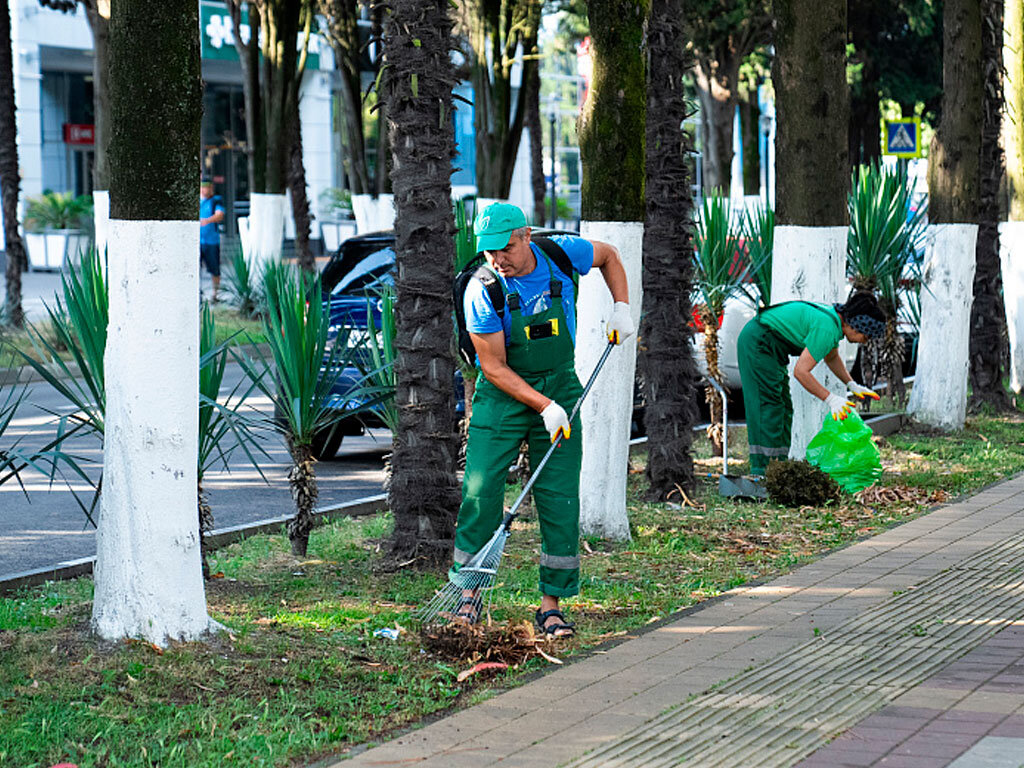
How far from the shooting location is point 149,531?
565 centimetres

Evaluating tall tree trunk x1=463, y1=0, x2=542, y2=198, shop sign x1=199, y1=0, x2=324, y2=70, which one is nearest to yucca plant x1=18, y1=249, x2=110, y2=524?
tall tree trunk x1=463, y1=0, x2=542, y2=198

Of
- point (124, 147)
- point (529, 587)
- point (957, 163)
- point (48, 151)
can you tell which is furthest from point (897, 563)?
point (48, 151)

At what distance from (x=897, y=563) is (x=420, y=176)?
3.12 meters

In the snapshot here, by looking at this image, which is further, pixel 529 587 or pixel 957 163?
pixel 957 163

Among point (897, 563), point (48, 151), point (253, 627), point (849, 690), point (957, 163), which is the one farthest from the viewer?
point (48, 151)

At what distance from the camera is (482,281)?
5.94 m

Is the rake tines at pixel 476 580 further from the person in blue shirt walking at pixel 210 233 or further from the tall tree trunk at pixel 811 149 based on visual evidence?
the person in blue shirt walking at pixel 210 233

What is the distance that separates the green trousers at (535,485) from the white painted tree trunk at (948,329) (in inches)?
298

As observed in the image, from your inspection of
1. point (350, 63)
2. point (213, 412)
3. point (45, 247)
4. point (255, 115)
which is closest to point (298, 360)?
point (213, 412)

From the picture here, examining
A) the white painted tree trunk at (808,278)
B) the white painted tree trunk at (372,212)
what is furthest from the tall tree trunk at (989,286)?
the white painted tree trunk at (372,212)

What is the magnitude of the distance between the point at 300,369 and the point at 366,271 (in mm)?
4910

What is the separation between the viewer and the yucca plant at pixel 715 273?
11.7 meters

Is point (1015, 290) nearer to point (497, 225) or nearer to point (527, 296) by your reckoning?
point (527, 296)

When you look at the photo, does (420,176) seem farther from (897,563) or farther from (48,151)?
(48,151)
